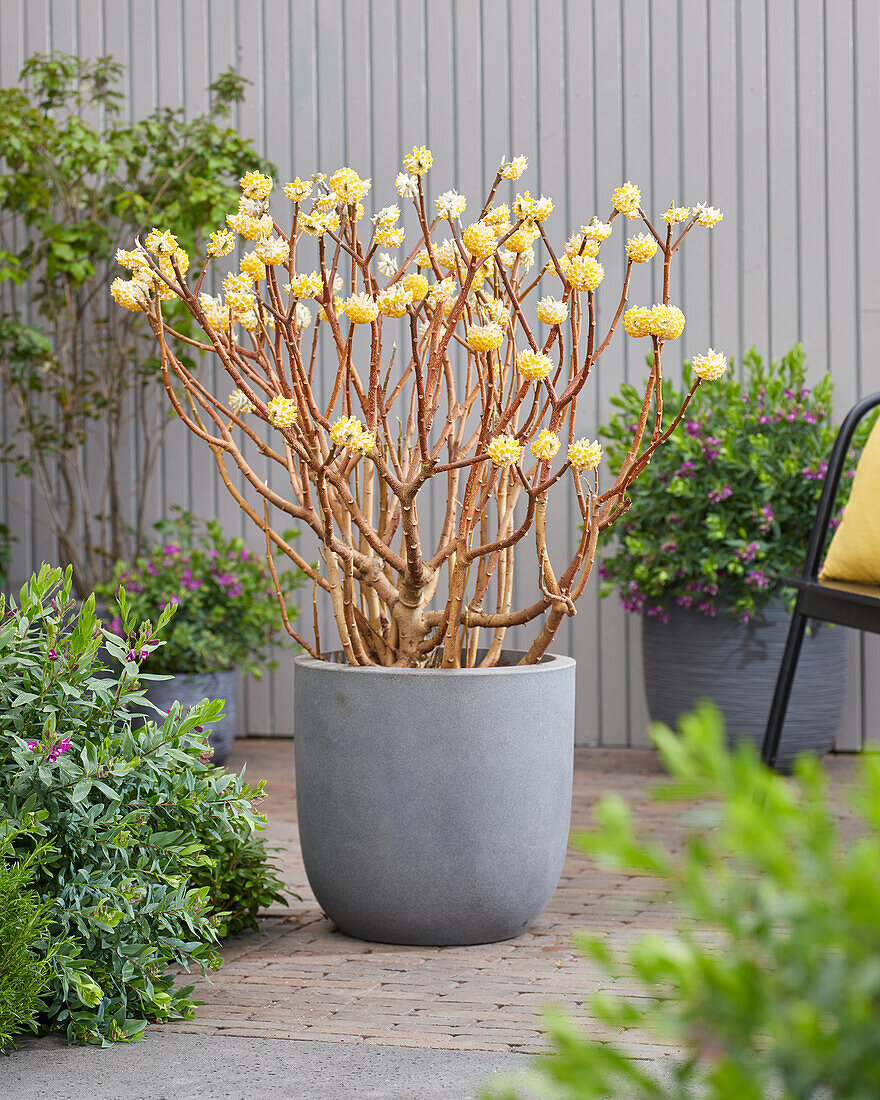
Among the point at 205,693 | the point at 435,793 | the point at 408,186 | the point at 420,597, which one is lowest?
the point at 205,693

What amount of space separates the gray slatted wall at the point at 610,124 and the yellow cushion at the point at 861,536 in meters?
1.12

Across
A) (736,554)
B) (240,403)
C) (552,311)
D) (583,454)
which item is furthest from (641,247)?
(736,554)

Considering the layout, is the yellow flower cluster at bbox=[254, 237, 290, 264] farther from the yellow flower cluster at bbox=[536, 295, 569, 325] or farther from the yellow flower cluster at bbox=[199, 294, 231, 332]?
the yellow flower cluster at bbox=[536, 295, 569, 325]

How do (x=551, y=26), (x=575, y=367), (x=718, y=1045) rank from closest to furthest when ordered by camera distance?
(x=718, y=1045) → (x=575, y=367) → (x=551, y=26)

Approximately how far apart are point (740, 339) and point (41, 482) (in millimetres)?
2211

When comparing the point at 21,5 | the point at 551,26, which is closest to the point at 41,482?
the point at 21,5

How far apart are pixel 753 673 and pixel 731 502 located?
0.44 meters

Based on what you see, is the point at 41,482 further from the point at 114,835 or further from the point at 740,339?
the point at 114,835

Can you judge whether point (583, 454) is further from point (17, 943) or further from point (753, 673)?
point (753, 673)

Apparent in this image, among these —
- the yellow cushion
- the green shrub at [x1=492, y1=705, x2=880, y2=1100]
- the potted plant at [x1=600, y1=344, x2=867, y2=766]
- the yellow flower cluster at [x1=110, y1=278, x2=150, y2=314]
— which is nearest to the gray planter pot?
the potted plant at [x1=600, y1=344, x2=867, y2=766]

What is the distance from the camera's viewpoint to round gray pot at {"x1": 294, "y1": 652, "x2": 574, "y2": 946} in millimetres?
1770

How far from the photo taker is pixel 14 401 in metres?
4.05

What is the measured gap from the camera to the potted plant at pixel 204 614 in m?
3.34

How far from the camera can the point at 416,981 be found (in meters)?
1.69
